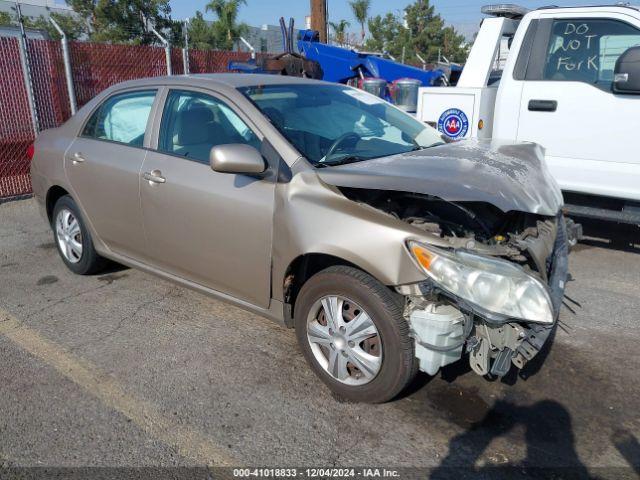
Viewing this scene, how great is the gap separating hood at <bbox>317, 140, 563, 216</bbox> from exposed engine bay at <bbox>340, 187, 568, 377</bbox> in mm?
147

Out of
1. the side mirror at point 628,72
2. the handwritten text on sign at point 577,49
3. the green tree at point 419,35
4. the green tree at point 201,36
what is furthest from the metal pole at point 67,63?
the green tree at point 419,35

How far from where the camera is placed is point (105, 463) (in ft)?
8.50

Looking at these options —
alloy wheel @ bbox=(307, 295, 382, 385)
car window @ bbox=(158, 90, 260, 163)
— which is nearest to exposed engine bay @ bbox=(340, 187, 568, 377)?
alloy wheel @ bbox=(307, 295, 382, 385)

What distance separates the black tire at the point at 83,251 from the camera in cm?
462

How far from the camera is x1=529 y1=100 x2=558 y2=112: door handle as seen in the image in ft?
16.7

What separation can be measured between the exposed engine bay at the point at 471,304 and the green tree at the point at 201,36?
26007mm

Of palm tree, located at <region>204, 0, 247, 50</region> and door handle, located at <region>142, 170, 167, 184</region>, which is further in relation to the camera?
palm tree, located at <region>204, 0, 247, 50</region>

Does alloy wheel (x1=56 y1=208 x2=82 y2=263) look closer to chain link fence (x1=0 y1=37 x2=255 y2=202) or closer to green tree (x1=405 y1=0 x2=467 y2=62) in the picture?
chain link fence (x1=0 y1=37 x2=255 y2=202)

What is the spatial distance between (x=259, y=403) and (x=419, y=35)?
Result: 40.1 metres

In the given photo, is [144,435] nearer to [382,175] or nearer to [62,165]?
[382,175]

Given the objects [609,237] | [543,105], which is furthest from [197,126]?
[609,237]

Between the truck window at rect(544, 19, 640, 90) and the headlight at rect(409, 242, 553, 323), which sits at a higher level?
the truck window at rect(544, 19, 640, 90)

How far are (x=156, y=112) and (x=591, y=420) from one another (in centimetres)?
335

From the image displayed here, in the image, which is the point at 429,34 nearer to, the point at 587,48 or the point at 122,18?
the point at 122,18
